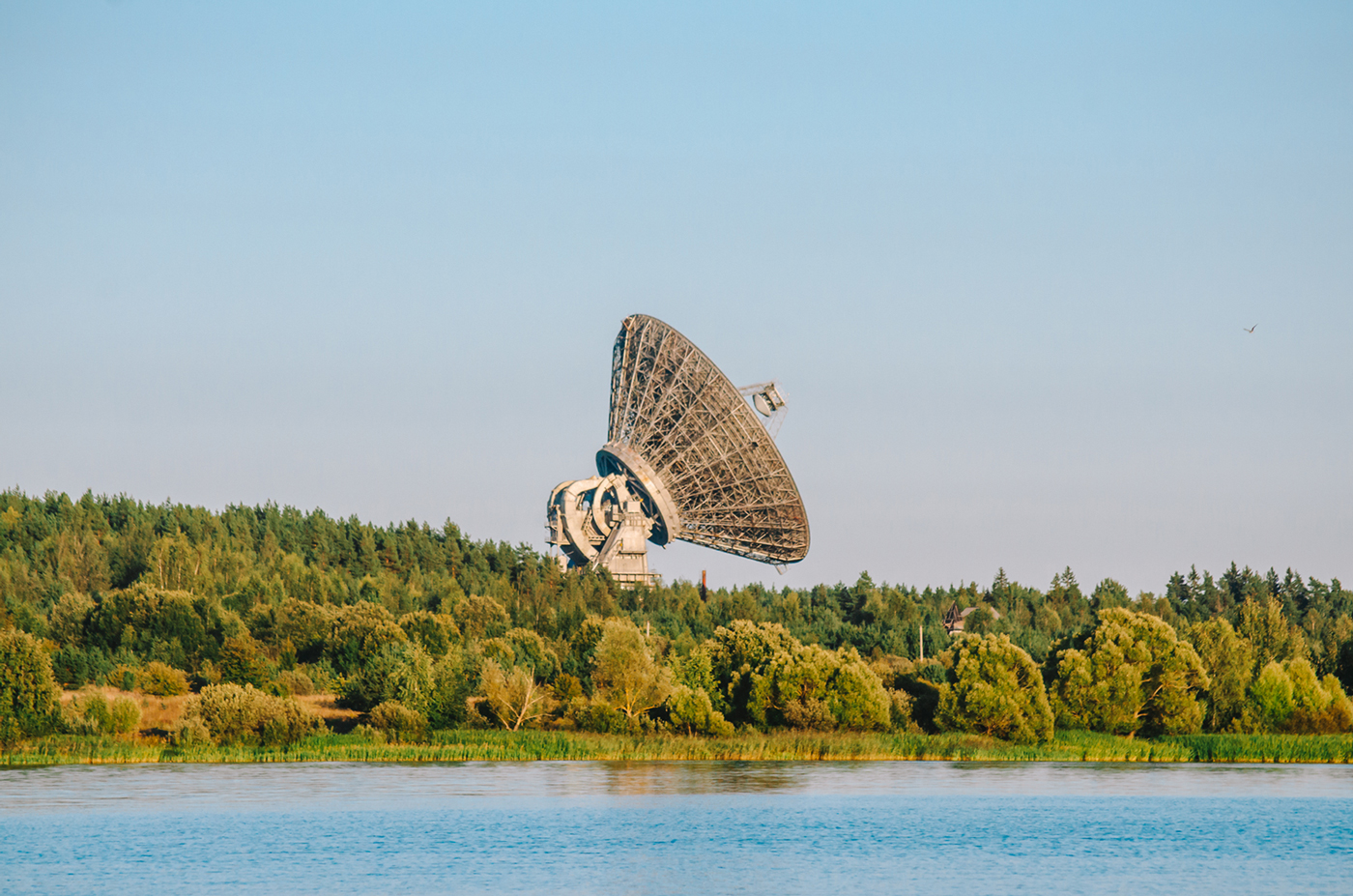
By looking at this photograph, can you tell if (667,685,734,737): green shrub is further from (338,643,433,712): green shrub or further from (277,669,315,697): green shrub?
(277,669,315,697): green shrub

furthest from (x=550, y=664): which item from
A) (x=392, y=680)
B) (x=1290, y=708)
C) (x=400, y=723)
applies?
(x=1290, y=708)

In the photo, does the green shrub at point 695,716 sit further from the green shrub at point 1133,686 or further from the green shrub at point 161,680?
the green shrub at point 161,680

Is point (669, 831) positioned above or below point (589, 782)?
below

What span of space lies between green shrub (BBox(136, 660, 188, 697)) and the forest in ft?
0.54

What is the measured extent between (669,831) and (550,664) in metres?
45.8

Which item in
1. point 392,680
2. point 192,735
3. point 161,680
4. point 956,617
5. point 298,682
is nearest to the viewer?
point 192,735

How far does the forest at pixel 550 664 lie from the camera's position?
85.1 m

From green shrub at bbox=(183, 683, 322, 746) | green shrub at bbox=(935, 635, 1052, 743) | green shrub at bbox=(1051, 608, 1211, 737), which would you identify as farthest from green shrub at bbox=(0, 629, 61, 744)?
green shrub at bbox=(1051, 608, 1211, 737)

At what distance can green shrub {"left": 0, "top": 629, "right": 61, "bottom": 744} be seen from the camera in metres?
81.2

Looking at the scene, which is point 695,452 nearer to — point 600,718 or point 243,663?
point 600,718

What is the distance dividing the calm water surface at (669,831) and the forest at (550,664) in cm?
1086

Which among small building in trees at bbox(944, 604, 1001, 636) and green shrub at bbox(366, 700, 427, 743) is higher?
small building in trees at bbox(944, 604, 1001, 636)

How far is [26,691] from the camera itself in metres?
82.5

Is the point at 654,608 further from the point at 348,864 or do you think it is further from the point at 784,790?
the point at 348,864
